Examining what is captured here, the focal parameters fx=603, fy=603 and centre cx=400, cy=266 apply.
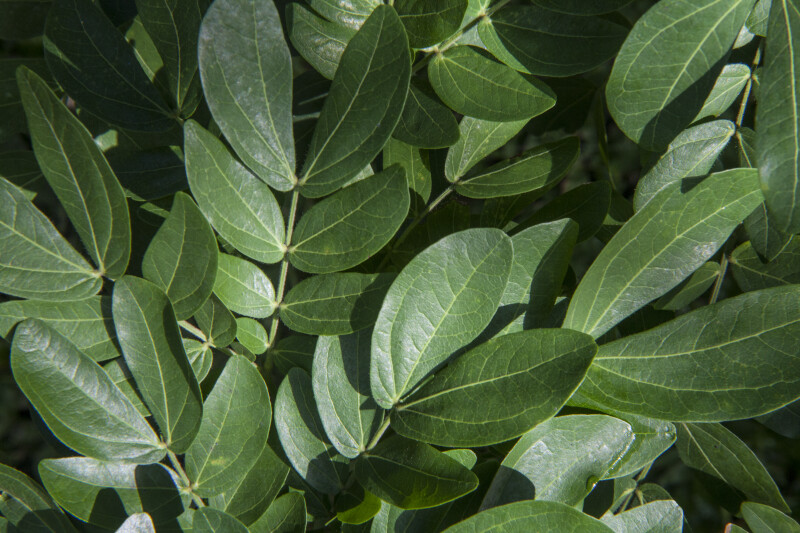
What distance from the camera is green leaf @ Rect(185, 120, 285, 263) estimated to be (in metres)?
0.63

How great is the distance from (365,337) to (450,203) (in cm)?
29

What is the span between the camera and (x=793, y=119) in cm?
57

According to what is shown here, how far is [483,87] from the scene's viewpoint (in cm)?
76

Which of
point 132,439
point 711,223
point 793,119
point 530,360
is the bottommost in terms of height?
point 132,439

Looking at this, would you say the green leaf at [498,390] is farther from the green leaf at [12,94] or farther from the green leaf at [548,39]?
the green leaf at [12,94]

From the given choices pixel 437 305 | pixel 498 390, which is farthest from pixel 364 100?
pixel 498 390

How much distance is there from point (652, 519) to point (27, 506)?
750 mm

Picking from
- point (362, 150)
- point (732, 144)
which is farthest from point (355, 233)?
point (732, 144)

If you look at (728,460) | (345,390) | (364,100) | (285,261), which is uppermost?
(364,100)

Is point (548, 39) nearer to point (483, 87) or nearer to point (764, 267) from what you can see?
point (483, 87)

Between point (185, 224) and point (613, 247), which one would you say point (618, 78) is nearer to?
point (613, 247)

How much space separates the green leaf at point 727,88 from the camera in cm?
81

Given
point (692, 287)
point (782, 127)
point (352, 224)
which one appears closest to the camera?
point (782, 127)

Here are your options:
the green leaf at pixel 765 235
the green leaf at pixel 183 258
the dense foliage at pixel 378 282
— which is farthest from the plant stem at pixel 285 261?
the green leaf at pixel 765 235
